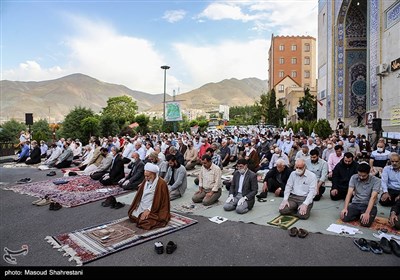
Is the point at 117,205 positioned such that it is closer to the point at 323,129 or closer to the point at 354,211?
the point at 354,211

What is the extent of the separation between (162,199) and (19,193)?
469 centimetres

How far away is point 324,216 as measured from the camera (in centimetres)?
472

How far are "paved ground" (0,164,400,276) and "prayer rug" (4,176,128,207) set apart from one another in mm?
1128

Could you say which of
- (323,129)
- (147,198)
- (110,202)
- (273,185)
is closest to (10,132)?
(110,202)

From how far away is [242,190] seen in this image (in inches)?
206

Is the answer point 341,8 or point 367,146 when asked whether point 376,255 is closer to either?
A: point 367,146

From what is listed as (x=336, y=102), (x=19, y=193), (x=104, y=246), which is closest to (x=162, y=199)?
(x=104, y=246)

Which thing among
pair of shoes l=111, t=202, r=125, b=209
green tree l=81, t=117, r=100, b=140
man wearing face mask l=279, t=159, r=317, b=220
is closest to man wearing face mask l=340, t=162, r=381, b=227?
man wearing face mask l=279, t=159, r=317, b=220

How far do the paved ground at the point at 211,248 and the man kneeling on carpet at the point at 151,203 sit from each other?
38cm

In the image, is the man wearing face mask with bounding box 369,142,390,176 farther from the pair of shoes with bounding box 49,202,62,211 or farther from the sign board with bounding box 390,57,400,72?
the pair of shoes with bounding box 49,202,62,211

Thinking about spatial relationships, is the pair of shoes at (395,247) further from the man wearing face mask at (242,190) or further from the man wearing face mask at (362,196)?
the man wearing face mask at (242,190)

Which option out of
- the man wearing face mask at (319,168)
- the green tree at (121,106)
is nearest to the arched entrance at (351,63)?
the man wearing face mask at (319,168)

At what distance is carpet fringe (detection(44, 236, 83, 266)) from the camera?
129 inches

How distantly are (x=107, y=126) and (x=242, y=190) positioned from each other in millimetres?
20425
